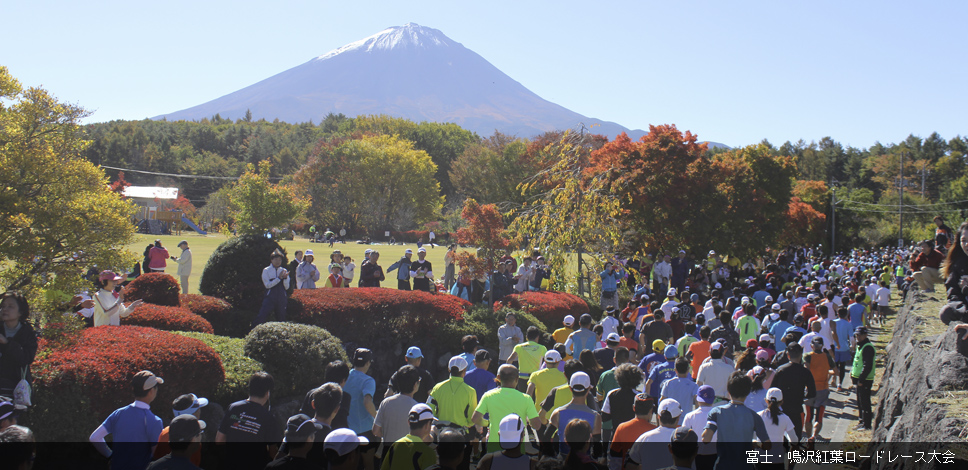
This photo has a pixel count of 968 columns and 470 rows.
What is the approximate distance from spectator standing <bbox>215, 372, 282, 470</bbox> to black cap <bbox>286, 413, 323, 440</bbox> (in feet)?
1.41

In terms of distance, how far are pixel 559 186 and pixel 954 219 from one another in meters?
49.3

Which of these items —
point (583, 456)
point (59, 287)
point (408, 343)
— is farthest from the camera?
point (408, 343)

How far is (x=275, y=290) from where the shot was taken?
10.7 m

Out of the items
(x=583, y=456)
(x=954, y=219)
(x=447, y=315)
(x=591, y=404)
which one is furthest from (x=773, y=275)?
(x=954, y=219)

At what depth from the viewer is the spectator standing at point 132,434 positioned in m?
4.52

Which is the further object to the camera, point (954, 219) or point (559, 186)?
point (954, 219)

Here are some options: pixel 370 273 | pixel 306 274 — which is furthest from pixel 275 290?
pixel 370 273

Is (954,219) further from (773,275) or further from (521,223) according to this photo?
(521,223)

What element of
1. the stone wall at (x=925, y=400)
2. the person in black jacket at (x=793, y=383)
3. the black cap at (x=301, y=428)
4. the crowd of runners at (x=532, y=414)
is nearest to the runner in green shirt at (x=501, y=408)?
the crowd of runners at (x=532, y=414)

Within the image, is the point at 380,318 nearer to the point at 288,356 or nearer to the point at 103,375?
the point at 288,356

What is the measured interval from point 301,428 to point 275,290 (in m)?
6.95

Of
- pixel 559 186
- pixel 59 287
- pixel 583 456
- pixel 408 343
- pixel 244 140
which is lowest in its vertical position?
pixel 408 343

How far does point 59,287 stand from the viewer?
22.6 feet

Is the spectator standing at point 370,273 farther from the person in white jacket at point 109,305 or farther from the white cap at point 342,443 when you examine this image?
the white cap at point 342,443
